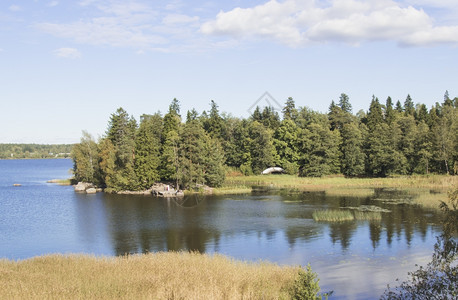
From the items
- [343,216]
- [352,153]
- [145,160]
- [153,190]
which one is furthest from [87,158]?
[343,216]

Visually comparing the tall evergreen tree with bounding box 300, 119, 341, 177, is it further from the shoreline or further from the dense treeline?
the shoreline

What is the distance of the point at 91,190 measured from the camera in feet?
284

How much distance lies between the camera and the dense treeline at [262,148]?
8006 cm

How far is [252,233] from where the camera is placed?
134ft

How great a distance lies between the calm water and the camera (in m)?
29.3

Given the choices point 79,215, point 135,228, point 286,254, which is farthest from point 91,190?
point 286,254

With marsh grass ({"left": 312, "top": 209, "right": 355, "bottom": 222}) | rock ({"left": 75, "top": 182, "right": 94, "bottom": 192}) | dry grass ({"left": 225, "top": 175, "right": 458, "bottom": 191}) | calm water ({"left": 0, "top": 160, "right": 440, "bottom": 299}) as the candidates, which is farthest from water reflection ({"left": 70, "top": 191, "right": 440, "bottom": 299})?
rock ({"left": 75, "top": 182, "right": 94, "bottom": 192})

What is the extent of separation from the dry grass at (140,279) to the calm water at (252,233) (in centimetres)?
544

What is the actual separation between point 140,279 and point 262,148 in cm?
8435

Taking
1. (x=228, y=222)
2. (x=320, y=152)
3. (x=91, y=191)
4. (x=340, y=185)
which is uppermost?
(x=320, y=152)

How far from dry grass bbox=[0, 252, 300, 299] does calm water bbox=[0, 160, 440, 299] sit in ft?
17.8

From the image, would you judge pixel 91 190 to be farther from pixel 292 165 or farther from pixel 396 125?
pixel 396 125

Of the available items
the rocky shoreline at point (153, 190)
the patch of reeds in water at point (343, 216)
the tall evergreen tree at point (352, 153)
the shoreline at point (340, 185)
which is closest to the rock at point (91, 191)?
the rocky shoreline at point (153, 190)

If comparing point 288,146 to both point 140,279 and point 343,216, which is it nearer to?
point 343,216
